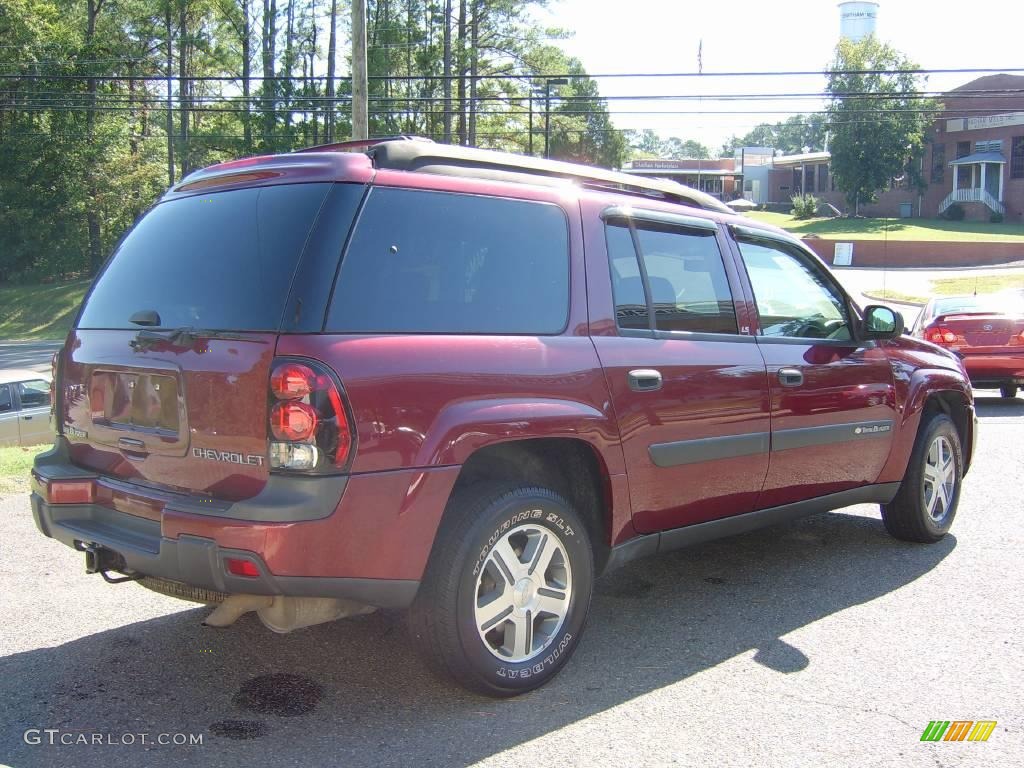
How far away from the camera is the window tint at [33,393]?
15.2 m

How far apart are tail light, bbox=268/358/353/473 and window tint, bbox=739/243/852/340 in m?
2.53

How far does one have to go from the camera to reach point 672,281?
4.42 metres

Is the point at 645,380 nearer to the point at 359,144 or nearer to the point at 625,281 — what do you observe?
the point at 625,281

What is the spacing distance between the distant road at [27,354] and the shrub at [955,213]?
175 ft

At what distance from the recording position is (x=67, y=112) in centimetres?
4269

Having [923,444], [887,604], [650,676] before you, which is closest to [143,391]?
[650,676]

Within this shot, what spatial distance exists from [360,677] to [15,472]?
16.2 feet

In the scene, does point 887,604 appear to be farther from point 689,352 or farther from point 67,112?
point 67,112

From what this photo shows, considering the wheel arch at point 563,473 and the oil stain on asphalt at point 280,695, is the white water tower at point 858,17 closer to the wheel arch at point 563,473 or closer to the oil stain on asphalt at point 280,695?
the wheel arch at point 563,473

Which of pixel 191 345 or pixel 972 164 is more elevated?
pixel 972 164

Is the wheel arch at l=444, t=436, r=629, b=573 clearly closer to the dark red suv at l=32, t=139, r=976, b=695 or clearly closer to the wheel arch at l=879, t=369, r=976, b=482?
the dark red suv at l=32, t=139, r=976, b=695

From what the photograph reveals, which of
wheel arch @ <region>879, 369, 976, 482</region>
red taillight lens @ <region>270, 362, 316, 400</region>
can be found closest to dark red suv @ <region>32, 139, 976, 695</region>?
red taillight lens @ <region>270, 362, 316, 400</region>

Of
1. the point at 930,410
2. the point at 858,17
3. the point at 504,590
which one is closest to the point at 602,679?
the point at 504,590

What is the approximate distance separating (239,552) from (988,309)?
12.1 m
